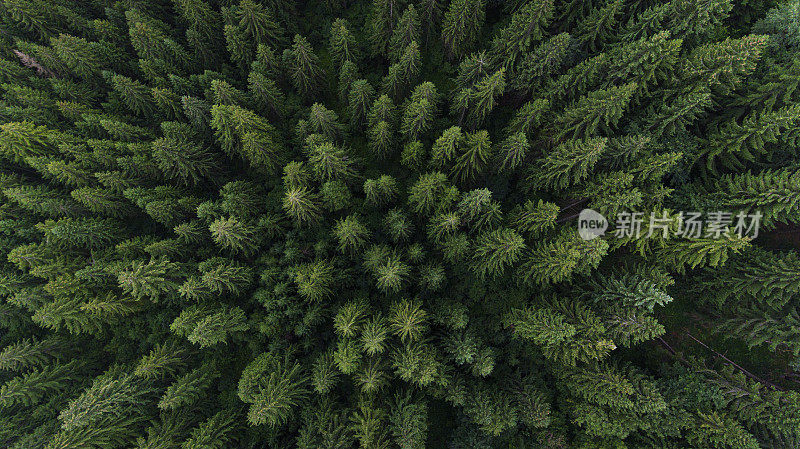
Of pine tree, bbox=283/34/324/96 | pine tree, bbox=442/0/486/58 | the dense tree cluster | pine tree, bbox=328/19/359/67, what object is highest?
pine tree, bbox=442/0/486/58

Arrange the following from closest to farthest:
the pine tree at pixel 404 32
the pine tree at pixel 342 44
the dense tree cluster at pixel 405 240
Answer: the dense tree cluster at pixel 405 240 → the pine tree at pixel 404 32 → the pine tree at pixel 342 44

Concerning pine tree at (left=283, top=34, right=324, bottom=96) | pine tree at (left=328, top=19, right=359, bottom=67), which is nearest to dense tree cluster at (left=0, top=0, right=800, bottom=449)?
pine tree at (left=283, top=34, right=324, bottom=96)

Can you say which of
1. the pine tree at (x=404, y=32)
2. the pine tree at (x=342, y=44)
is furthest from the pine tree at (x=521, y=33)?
the pine tree at (x=342, y=44)

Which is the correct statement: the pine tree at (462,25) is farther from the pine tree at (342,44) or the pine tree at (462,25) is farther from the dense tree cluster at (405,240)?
the pine tree at (342,44)

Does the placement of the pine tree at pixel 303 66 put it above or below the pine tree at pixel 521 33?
below

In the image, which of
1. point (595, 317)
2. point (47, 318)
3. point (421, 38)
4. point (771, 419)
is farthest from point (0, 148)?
point (771, 419)

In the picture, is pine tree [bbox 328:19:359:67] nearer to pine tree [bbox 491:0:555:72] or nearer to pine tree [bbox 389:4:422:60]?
pine tree [bbox 389:4:422:60]

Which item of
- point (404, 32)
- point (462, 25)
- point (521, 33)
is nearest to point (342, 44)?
point (404, 32)

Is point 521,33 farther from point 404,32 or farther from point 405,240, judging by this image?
point 405,240
